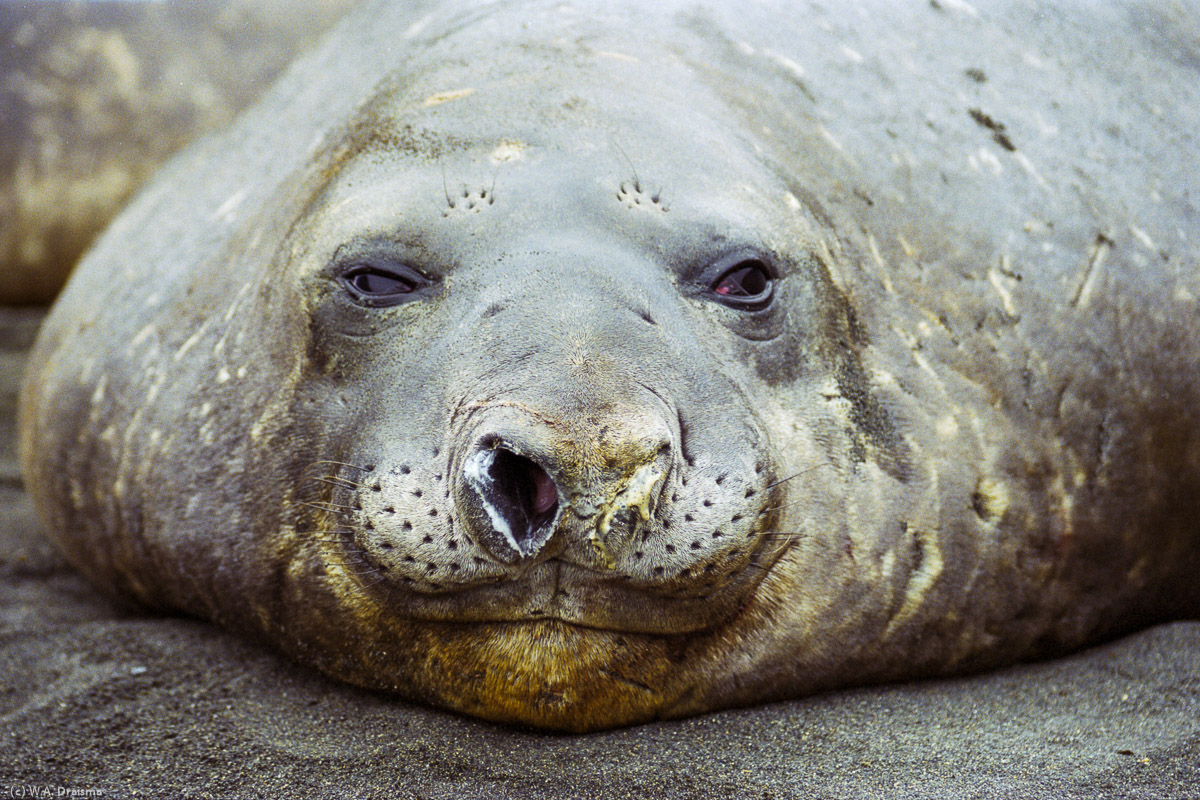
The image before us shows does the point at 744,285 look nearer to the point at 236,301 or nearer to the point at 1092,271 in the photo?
the point at 1092,271

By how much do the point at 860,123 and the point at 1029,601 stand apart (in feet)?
3.80

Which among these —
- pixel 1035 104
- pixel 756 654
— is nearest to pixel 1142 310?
Result: pixel 1035 104

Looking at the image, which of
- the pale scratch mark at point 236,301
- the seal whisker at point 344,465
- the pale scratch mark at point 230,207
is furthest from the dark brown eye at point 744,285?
the pale scratch mark at point 230,207

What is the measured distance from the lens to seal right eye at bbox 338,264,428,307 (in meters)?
2.57

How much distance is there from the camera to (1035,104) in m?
3.27

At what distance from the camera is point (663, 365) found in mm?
2385

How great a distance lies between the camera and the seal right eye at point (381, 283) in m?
2.57

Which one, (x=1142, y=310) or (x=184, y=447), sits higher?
(x=1142, y=310)

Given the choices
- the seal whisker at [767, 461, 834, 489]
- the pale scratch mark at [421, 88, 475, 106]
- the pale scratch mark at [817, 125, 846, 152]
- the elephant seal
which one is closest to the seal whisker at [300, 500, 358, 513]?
the elephant seal

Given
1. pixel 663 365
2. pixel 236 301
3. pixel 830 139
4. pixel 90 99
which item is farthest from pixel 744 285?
pixel 90 99

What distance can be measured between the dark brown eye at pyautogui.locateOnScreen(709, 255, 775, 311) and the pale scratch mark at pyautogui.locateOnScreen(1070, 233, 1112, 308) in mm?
862

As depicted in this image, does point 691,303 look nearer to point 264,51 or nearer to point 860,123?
point 860,123

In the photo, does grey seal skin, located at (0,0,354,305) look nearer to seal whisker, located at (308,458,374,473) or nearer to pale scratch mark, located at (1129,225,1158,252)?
seal whisker, located at (308,458,374,473)

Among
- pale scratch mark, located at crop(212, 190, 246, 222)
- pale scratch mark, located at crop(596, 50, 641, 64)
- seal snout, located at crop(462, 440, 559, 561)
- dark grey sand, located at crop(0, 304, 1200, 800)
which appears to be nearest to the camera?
seal snout, located at crop(462, 440, 559, 561)
